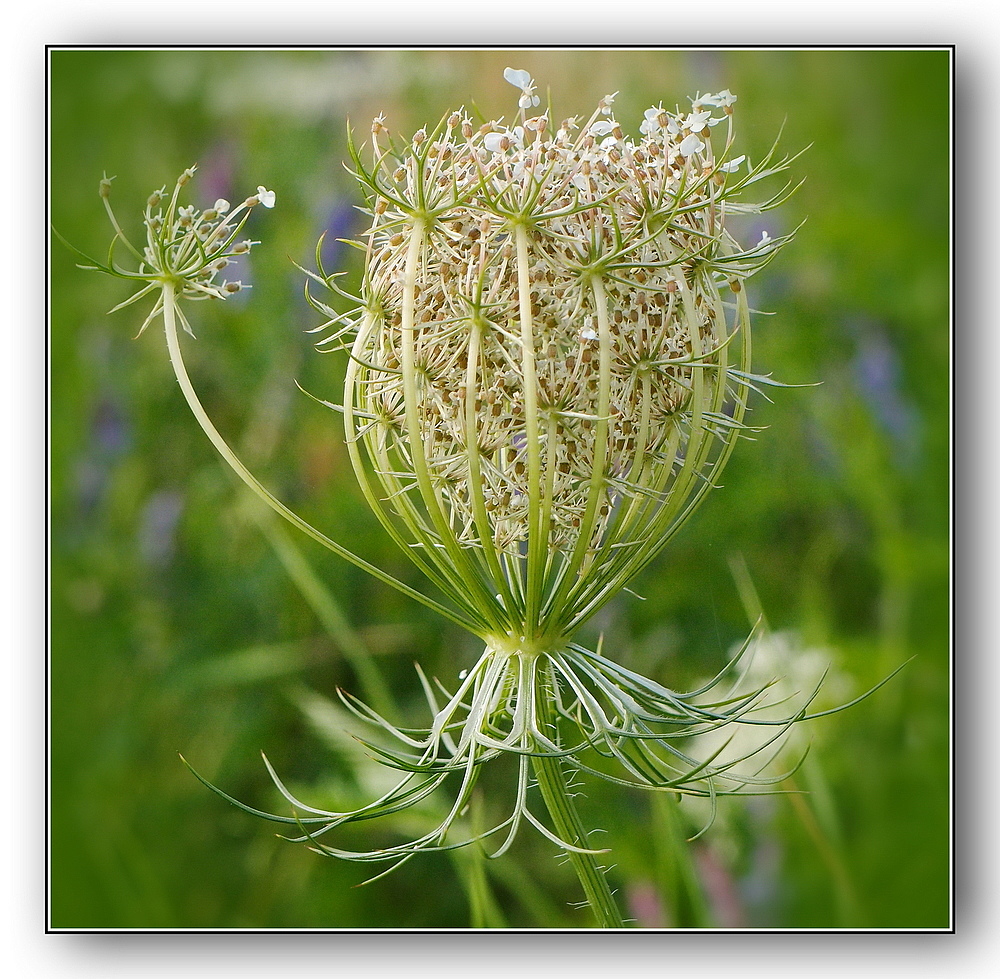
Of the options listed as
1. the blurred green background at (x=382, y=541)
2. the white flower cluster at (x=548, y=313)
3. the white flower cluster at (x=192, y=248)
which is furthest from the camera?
the blurred green background at (x=382, y=541)

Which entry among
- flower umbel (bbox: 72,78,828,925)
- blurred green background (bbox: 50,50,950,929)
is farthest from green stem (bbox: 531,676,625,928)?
blurred green background (bbox: 50,50,950,929)

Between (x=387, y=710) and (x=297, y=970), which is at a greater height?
(x=387, y=710)

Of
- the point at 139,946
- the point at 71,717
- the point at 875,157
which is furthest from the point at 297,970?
the point at 875,157

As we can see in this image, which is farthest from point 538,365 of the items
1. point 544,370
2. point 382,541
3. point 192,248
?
point 382,541

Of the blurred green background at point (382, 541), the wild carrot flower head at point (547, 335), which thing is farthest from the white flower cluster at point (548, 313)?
the blurred green background at point (382, 541)

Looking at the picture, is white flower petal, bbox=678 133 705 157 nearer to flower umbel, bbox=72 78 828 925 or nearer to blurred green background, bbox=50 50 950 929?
flower umbel, bbox=72 78 828 925

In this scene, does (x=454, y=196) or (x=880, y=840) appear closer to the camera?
(x=454, y=196)

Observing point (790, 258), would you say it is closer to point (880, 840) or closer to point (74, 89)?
point (880, 840)

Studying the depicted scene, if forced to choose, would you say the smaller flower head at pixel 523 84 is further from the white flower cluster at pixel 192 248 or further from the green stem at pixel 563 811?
the green stem at pixel 563 811
